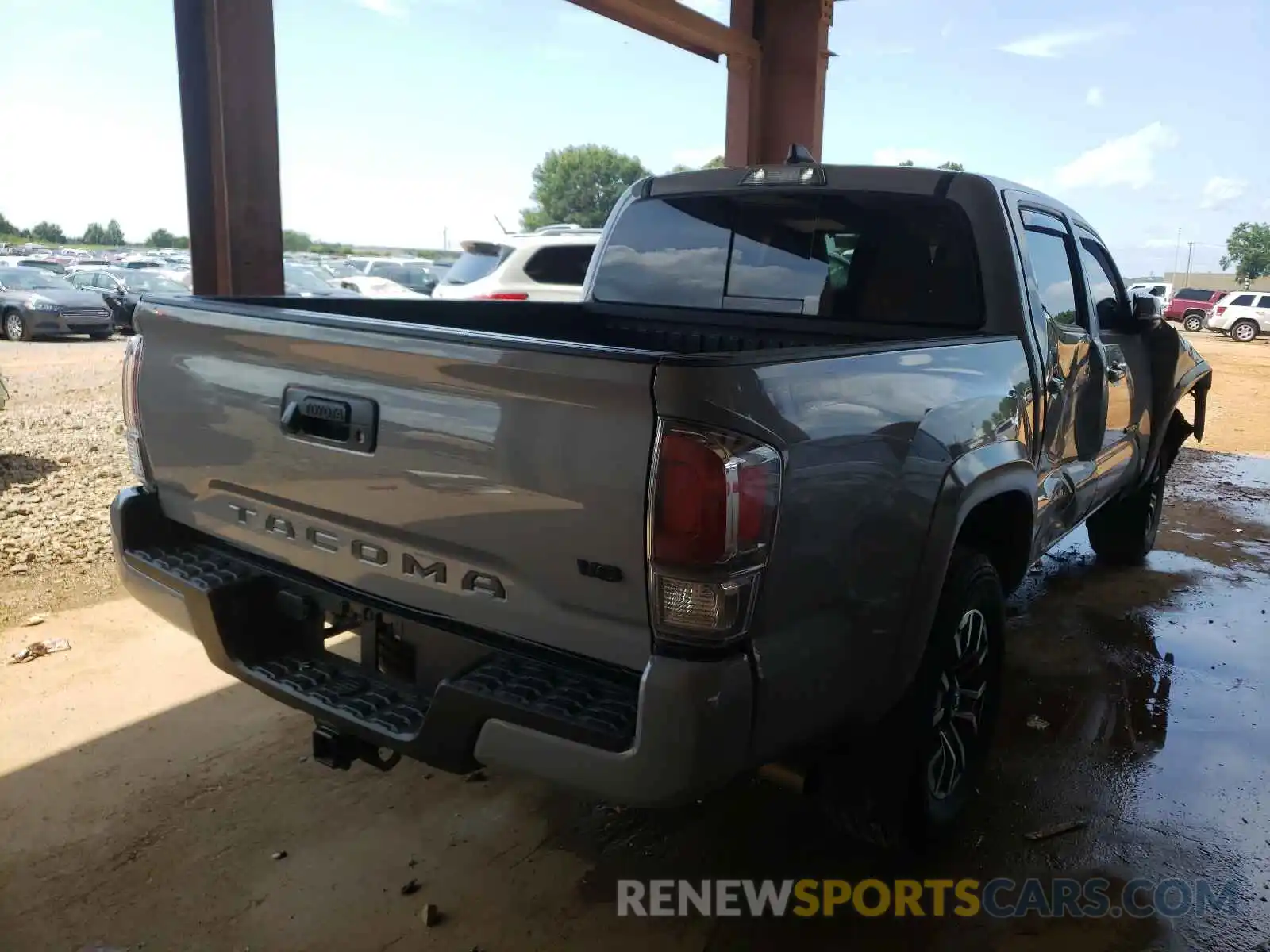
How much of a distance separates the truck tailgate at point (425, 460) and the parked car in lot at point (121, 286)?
1821 centimetres

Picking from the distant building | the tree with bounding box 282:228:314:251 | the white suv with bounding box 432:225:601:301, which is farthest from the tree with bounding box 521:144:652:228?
the white suv with bounding box 432:225:601:301

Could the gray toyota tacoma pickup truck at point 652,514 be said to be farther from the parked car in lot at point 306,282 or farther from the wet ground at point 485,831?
the parked car in lot at point 306,282

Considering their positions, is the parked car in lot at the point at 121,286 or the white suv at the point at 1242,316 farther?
the white suv at the point at 1242,316

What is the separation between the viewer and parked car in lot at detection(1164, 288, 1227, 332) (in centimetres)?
3603

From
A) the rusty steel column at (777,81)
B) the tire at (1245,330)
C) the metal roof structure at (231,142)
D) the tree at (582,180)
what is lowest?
the tire at (1245,330)

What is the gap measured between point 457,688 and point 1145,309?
3952 mm

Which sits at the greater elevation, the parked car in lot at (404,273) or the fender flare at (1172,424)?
the parked car in lot at (404,273)

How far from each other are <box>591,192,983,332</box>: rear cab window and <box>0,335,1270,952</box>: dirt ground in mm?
1693

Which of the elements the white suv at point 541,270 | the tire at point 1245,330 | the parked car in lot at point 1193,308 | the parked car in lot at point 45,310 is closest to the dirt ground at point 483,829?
the white suv at point 541,270

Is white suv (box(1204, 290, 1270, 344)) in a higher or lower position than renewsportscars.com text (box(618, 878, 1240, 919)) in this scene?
higher

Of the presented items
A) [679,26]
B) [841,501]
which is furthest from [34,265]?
[841,501]

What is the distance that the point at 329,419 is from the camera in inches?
90.4

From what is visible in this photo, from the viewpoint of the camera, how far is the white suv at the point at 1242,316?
105 ft

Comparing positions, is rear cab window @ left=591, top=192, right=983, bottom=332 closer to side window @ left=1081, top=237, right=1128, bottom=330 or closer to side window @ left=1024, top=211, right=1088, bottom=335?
side window @ left=1024, top=211, right=1088, bottom=335
